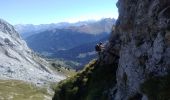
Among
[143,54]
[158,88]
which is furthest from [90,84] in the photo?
[158,88]

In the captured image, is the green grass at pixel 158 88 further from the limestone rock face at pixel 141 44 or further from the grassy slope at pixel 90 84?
the grassy slope at pixel 90 84

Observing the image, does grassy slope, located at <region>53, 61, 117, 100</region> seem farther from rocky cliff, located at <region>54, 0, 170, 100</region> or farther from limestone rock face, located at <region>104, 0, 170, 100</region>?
limestone rock face, located at <region>104, 0, 170, 100</region>

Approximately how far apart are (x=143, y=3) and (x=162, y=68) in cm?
680

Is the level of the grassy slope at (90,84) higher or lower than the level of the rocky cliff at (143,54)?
lower

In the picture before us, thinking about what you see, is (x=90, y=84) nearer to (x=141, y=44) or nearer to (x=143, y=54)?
(x=141, y=44)

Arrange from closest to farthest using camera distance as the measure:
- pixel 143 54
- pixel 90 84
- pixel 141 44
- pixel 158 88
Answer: pixel 158 88 → pixel 143 54 → pixel 141 44 → pixel 90 84

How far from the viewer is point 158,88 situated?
23.5m

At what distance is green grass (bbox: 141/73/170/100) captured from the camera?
22.8 metres

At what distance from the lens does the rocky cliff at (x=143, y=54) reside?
947 inches

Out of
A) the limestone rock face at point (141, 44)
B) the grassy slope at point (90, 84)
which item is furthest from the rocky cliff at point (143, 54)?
the grassy slope at point (90, 84)

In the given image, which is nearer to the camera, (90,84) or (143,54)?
(143,54)

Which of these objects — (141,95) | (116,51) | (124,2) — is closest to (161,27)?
(141,95)

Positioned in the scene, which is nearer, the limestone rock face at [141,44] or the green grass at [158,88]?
the green grass at [158,88]

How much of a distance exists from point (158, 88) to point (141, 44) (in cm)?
558
